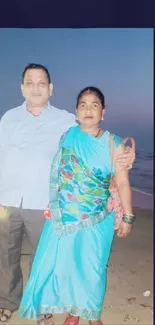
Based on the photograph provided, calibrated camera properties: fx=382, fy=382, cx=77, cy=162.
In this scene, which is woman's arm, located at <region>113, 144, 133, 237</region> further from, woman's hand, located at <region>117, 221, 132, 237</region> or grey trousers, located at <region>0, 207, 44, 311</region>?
grey trousers, located at <region>0, 207, 44, 311</region>

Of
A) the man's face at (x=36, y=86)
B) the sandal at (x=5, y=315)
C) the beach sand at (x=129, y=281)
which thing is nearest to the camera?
the man's face at (x=36, y=86)

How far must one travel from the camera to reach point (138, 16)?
246 centimetres

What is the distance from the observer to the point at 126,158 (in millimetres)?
1966

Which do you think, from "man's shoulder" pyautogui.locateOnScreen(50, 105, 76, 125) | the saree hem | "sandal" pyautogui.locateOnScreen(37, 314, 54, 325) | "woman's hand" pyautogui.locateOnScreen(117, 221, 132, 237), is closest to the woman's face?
"man's shoulder" pyautogui.locateOnScreen(50, 105, 76, 125)

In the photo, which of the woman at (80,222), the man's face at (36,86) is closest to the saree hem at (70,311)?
the woman at (80,222)

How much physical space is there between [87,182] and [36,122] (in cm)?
48

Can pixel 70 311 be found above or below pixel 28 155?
below

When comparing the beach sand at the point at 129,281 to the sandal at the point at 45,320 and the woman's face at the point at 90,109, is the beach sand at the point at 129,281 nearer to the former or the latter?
the sandal at the point at 45,320

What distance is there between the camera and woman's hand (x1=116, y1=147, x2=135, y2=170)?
77.2 inches

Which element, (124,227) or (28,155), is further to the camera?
(28,155)

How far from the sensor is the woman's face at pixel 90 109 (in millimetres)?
1958

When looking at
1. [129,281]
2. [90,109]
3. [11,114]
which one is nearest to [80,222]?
[90,109]

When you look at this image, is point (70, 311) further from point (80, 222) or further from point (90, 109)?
point (90, 109)

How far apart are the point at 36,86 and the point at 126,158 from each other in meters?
0.65
